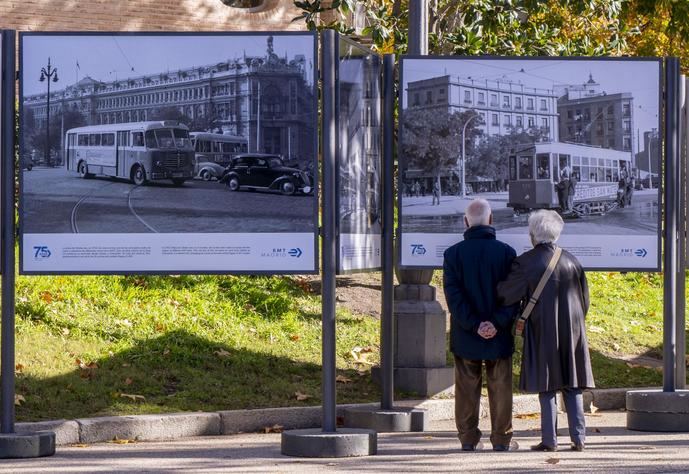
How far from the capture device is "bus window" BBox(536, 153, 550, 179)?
1076 centimetres

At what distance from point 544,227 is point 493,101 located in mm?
1641

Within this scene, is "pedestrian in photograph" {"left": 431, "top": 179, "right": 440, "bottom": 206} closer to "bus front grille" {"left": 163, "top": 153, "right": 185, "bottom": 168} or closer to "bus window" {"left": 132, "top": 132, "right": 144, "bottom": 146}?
"bus front grille" {"left": 163, "top": 153, "right": 185, "bottom": 168}

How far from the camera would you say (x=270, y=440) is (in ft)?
35.1

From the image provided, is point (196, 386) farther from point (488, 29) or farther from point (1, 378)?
point (488, 29)

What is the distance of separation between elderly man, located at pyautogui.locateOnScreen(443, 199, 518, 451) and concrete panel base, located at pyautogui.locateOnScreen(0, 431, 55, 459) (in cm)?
289

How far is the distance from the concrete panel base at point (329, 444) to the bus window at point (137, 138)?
2314 mm

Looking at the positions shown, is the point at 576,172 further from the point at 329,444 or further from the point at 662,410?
the point at 329,444

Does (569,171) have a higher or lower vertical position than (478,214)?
higher

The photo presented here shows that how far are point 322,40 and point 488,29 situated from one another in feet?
24.7

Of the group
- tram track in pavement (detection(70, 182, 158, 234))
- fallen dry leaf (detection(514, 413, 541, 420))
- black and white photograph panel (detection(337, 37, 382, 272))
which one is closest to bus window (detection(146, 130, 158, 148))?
tram track in pavement (detection(70, 182, 158, 234))

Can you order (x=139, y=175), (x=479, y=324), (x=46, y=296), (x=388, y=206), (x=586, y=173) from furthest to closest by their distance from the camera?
1. (x=46, y=296)
2. (x=586, y=173)
3. (x=388, y=206)
4. (x=139, y=175)
5. (x=479, y=324)

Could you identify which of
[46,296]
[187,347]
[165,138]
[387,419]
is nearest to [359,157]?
[165,138]

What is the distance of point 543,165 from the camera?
425 inches

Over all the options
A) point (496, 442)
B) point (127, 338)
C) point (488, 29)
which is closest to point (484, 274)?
point (496, 442)
